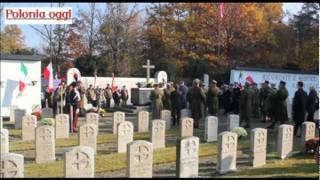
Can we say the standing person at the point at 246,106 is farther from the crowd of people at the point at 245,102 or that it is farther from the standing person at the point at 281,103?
the standing person at the point at 281,103

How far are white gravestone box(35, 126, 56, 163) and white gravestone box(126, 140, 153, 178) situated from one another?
12.0 ft

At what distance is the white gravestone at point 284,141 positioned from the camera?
12.9 m

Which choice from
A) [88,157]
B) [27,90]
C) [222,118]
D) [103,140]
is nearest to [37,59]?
[27,90]

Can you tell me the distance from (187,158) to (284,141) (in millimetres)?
3904

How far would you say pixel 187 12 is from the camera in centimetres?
4759

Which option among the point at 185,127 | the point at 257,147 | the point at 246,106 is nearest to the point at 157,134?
the point at 185,127

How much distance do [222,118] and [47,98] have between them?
883 centimetres

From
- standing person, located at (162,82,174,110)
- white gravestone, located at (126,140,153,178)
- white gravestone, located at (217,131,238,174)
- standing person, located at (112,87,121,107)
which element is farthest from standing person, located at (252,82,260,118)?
white gravestone, located at (126,140,153,178)

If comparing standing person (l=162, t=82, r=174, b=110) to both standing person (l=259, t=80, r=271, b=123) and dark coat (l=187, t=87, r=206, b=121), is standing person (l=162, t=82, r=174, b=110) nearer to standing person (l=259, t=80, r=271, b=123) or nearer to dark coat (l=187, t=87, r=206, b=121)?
dark coat (l=187, t=87, r=206, b=121)

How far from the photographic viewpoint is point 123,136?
13.6 metres

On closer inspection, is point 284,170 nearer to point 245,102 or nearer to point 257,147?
point 257,147

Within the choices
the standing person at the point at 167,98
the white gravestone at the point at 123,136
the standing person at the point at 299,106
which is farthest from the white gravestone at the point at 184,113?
the white gravestone at the point at 123,136

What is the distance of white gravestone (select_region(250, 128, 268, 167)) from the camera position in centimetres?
1177

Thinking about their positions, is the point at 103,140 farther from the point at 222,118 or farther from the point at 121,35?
the point at 121,35
